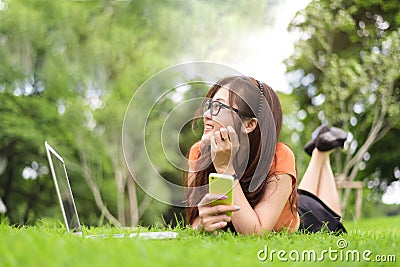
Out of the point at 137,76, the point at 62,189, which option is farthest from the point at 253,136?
the point at 137,76

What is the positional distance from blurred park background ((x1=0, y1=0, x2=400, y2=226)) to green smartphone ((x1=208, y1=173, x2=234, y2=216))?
7.07 meters

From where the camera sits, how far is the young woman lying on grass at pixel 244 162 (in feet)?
→ 5.01

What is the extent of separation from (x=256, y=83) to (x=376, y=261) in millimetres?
706

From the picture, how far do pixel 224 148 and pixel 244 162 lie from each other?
16cm

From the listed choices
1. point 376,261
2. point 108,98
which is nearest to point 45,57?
point 108,98

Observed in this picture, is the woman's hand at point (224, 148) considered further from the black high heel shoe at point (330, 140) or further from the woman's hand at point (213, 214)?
the black high heel shoe at point (330, 140)

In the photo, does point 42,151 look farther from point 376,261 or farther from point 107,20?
point 376,261

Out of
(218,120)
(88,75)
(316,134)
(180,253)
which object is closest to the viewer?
(180,253)

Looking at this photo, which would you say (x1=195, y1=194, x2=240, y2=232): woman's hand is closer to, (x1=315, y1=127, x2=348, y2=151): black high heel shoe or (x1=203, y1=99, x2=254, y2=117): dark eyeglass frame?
(x1=203, y1=99, x2=254, y2=117): dark eyeglass frame

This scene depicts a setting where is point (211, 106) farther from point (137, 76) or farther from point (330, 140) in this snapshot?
point (137, 76)

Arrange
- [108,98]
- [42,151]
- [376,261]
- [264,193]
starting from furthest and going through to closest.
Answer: [108,98], [42,151], [264,193], [376,261]

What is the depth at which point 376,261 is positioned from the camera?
1184 millimetres

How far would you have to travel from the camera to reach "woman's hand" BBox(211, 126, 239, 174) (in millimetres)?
1498

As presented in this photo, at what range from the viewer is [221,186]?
4.66 ft
